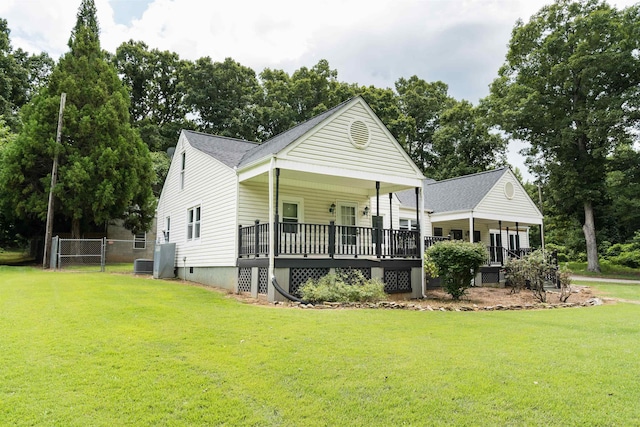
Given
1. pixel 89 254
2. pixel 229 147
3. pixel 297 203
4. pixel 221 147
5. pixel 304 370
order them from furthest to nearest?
pixel 89 254 < pixel 229 147 < pixel 221 147 < pixel 297 203 < pixel 304 370

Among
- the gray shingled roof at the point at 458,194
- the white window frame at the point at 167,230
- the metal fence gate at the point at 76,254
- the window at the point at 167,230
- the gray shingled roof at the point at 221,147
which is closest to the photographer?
the gray shingled roof at the point at 221,147

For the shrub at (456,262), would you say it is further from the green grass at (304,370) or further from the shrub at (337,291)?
the green grass at (304,370)

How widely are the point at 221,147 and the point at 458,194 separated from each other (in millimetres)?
12710

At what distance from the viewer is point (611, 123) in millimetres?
25109

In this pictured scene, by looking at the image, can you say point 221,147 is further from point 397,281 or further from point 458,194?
point 458,194

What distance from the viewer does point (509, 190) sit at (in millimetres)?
21953

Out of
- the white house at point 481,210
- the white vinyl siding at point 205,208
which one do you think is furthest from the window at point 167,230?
the white house at point 481,210

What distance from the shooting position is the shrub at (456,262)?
12.3 metres

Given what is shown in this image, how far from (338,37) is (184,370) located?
736 inches

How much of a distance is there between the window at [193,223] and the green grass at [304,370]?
8255 millimetres

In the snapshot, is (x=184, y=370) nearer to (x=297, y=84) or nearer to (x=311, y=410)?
(x=311, y=410)

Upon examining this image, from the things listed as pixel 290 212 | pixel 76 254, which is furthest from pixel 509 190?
pixel 76 254

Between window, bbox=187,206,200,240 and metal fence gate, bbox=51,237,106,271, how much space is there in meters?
6.01

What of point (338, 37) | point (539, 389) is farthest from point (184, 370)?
point (338, 37)
